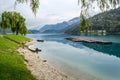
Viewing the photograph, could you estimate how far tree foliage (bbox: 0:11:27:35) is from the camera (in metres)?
119

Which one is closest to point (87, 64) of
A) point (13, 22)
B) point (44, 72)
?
point (44, 72)

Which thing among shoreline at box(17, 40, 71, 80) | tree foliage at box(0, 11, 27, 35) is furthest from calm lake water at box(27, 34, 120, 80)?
tree foliage at box(0, 11, 27, 35)

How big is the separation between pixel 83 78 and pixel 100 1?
22.2m

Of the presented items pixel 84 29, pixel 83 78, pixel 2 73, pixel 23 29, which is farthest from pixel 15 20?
pixel 84 29

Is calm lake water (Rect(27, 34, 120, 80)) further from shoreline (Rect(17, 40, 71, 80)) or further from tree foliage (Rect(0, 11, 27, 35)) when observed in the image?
tree foliage (Rect(0, 11, 27, 35))

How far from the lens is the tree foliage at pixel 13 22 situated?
11881 cm

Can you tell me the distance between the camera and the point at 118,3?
14.2m

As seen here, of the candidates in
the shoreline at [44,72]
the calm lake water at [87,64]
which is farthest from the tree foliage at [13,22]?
the shoreline at [44,72]

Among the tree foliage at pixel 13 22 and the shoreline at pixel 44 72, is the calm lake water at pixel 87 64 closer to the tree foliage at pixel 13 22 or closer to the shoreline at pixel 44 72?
the shoreline at pixel 44 72

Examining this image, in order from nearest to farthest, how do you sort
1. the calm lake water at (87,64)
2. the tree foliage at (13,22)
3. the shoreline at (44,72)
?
the shoreline at (44,72), the calm lake water at (87,64), the tree foliage at (13,22)

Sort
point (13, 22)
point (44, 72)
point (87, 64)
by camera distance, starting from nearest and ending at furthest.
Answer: point (44, 72) → point (87, 64) → point (13, 22)

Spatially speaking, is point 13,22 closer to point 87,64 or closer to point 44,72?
point 87,64

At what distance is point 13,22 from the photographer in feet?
398

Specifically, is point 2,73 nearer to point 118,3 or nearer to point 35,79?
point 35,79
